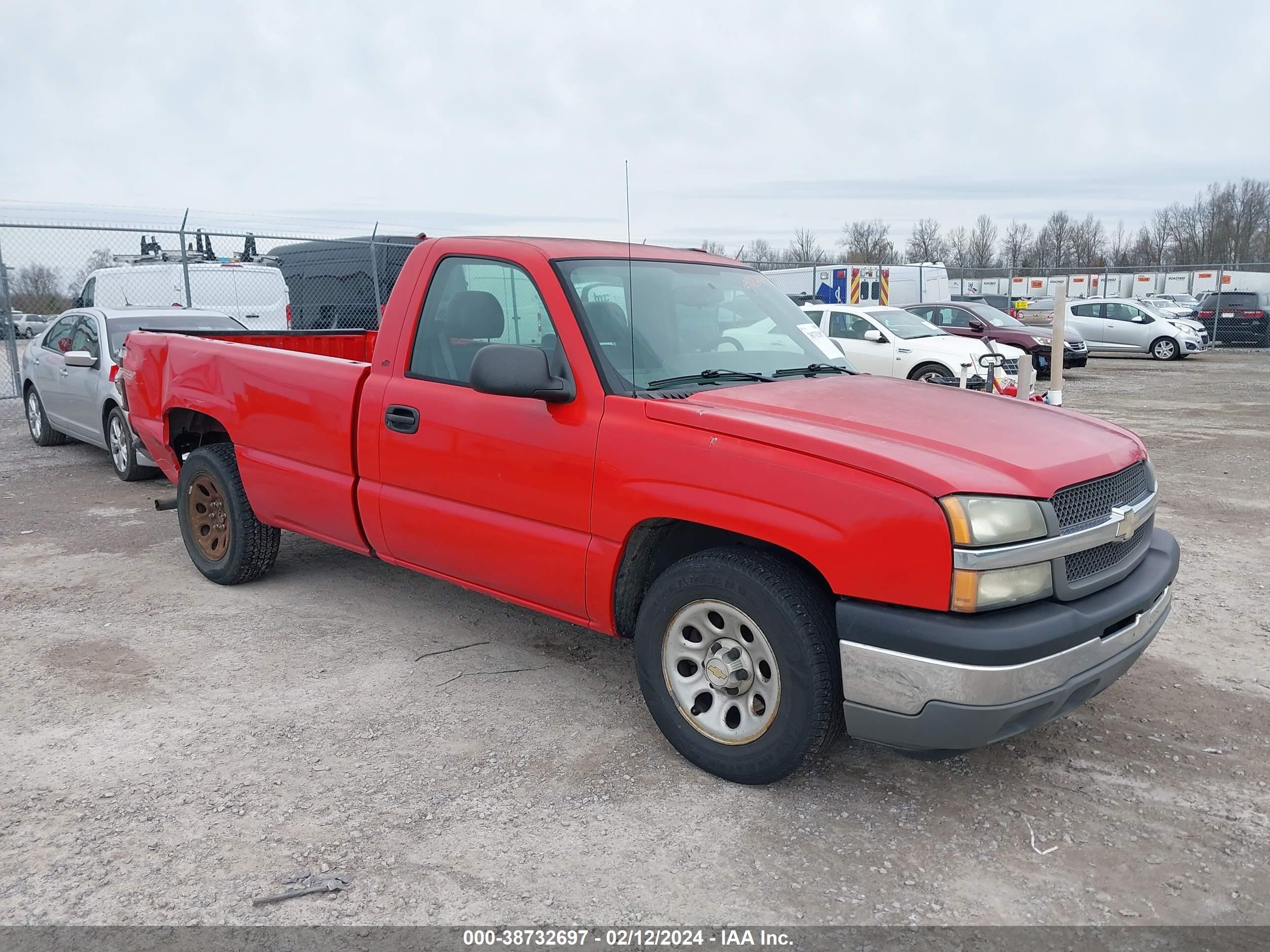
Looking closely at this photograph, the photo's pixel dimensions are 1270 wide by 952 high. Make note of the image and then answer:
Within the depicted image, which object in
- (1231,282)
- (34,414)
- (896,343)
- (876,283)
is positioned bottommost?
(34,414)

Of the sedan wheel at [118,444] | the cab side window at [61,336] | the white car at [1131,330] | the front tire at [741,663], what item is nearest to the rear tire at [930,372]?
the sedan wheel at [118,444]

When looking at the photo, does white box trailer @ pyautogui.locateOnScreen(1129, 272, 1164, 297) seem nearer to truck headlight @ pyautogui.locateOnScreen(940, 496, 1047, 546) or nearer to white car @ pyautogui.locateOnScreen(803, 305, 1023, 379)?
white car @ pyautogui.locateOnScreen(803, 305, 1023, 379)

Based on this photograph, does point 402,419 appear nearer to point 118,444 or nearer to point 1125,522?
point 1125,522

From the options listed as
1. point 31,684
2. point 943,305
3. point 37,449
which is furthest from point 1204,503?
point 943,305

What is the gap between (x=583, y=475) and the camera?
362 centimetres

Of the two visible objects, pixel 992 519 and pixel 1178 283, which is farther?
pixel 1178 283

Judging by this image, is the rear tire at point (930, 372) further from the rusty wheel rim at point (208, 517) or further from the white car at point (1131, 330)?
the white car at point (1131, 330)

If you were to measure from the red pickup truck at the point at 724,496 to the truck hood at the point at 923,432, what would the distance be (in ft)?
0.04

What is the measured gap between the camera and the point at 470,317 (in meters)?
4.21

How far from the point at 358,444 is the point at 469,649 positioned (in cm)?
112

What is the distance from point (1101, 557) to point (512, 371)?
211 cm

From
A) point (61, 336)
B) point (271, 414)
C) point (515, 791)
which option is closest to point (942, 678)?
point (515, 791)

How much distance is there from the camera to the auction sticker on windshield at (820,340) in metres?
4.55

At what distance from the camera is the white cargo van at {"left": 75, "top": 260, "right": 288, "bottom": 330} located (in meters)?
14.0
